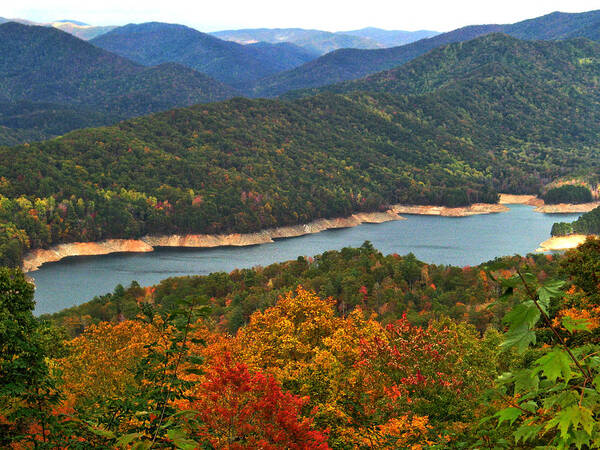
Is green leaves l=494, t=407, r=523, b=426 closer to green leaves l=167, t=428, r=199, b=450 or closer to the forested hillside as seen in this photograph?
the forested hillside

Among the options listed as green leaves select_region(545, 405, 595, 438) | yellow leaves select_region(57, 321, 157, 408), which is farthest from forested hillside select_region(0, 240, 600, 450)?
yellow leaves select_region(57, 321, 157, 408)


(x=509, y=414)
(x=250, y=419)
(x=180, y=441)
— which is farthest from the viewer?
(x=250, y=419)

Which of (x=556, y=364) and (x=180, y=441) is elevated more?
(x=556, y=364)

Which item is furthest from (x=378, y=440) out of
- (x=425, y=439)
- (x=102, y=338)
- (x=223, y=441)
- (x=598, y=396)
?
(x=102, y=338)

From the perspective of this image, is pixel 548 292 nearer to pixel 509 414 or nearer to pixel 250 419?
pixel 509 414

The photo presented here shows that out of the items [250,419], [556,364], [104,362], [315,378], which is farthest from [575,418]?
[104,362]

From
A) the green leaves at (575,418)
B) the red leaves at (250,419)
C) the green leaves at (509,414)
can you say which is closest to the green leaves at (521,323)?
the green leaves at (575,418)

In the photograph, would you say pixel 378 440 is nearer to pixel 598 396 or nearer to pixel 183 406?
pixel 183 406

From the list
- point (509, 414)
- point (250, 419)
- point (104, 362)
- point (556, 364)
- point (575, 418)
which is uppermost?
point (556, 364)

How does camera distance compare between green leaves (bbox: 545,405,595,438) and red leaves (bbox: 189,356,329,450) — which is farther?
red leaves (bbox: 189,356,329,450)

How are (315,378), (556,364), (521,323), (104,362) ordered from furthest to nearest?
(104,362), (315,378), (521,323), (556,364)
